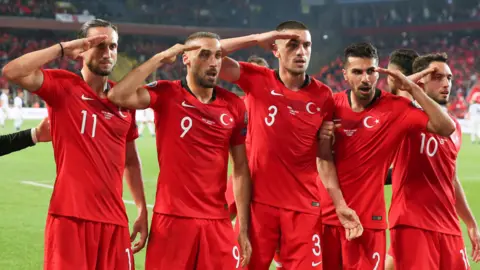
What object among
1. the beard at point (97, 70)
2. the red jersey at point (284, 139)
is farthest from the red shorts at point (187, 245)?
the beard at point (97, 70)

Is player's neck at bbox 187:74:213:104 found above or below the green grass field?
above

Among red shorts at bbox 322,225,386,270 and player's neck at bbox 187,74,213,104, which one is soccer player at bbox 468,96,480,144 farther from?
player's neck at bbox 187,74,213,104

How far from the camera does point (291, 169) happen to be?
5.55 metres

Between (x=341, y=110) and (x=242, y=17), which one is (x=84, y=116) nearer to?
(x=341, y=110)

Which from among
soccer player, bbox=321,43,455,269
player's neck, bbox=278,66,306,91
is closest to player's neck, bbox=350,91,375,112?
soccer player, bbox=321,43,455,269

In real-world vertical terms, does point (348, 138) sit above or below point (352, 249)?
above

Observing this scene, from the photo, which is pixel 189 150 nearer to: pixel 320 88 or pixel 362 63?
pixel 320 88

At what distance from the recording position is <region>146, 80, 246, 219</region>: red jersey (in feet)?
16.5

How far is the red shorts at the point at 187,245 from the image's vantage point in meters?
5.02

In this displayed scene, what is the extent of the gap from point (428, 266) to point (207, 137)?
1928 millimetres

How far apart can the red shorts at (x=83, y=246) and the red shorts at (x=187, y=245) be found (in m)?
0.24

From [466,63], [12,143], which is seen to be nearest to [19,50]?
[466,63]

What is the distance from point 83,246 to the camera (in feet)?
15.7

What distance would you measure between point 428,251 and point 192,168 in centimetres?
192
